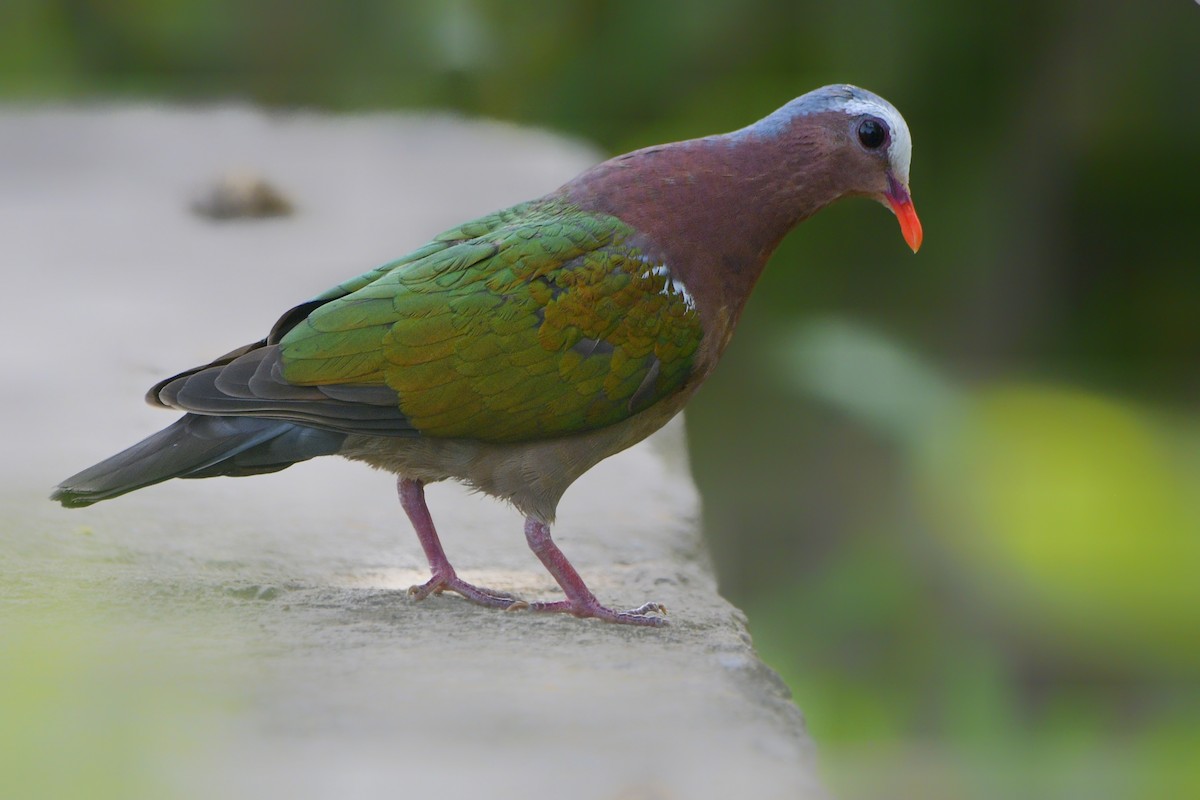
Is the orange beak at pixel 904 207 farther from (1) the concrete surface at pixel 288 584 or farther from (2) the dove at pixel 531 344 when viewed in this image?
(1) the concrete surface at pixel 288 584

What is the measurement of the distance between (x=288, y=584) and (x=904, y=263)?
6157 mm

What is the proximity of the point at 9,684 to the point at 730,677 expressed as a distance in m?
1.40

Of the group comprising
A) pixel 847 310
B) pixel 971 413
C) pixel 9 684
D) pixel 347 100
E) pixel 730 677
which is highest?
pixel 347 100

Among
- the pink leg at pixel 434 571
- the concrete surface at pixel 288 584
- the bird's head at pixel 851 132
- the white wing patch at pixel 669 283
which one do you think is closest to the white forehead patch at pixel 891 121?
the bird's head at pixel 851 132

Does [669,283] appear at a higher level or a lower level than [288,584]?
higher

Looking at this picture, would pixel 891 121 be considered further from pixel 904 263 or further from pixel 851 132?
pixel 904 263

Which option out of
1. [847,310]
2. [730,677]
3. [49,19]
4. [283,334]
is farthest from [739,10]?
[730,677]

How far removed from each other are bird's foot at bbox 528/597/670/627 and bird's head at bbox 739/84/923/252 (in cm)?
117

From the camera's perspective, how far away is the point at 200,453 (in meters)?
3.47

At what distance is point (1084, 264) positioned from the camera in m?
8.82

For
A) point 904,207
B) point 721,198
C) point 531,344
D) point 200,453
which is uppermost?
point 904,207

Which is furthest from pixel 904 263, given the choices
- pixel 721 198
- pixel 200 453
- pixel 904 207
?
pixel 200 453

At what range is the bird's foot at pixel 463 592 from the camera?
373cm

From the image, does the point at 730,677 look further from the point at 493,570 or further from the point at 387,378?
the point at 493,570
